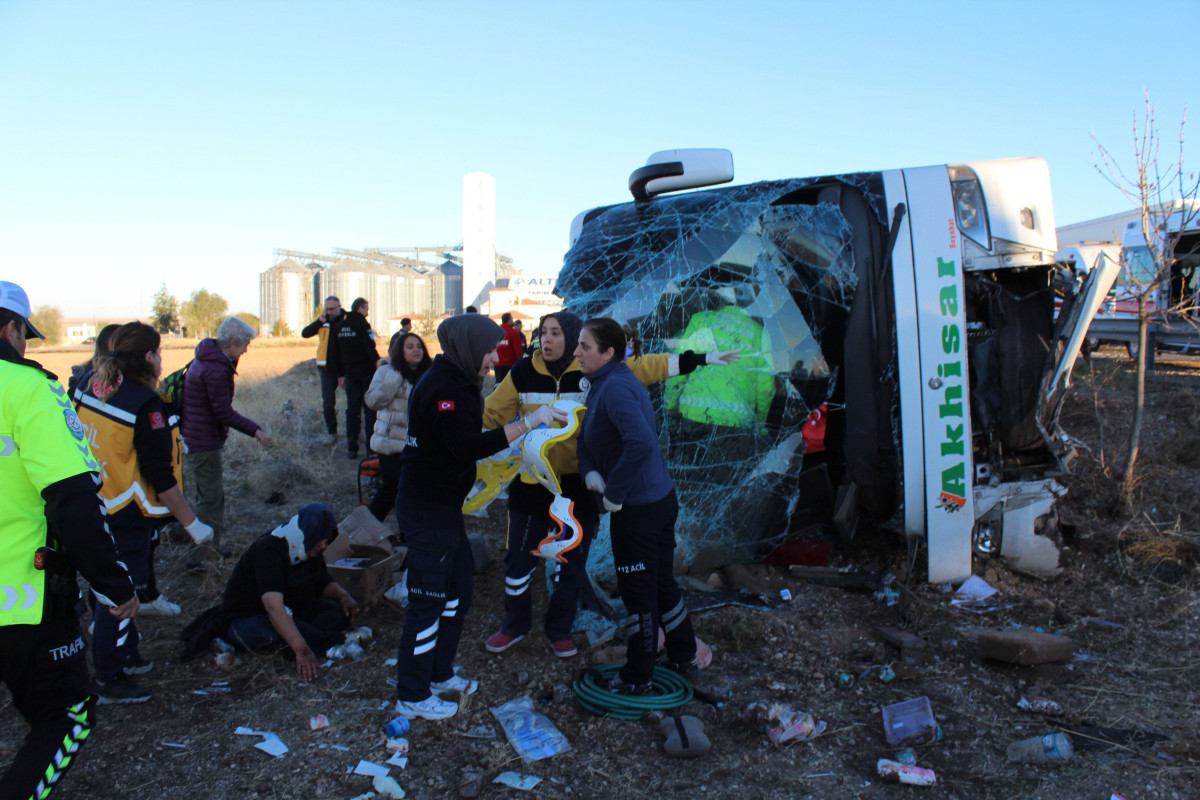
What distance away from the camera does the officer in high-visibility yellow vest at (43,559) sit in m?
2.25

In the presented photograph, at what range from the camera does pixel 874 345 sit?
4703mm

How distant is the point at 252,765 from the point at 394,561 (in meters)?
1.88

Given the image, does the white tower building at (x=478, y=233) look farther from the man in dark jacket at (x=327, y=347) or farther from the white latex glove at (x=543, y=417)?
the white latex glove at (x=543, y=417)

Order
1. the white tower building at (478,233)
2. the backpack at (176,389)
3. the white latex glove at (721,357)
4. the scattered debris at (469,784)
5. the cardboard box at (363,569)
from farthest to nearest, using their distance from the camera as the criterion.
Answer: the white tower building at (478,233) < the backpack at (176,389) < the cardboard box at (363,569) < the white latex glove at (721,357) < the scattered debris at (469,784)

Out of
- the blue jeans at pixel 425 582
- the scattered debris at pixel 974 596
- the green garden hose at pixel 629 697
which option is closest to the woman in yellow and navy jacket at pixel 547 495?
the green garden hose at pixel 629 697

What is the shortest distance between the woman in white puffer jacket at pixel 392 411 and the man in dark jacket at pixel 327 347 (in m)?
3.21

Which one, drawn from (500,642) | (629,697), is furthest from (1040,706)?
(500,642)

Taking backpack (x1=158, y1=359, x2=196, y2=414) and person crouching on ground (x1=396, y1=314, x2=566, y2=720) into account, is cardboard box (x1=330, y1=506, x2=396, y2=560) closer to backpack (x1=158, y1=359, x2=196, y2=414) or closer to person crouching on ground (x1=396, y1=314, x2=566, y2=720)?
backpack (x1=158, y1=359, x2=196, y2=414)

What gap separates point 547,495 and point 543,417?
2.60ft

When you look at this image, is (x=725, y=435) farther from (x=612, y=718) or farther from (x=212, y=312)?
(x=212, y=312)

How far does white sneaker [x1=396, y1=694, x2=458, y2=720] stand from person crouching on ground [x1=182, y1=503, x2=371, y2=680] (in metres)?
0.76

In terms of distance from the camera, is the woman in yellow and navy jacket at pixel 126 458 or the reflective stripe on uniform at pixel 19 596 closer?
the reflective stripe on uniform at pixel 19 596

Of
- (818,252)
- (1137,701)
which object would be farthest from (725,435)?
(1137,701)

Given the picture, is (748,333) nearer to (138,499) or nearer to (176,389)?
(138,499)
